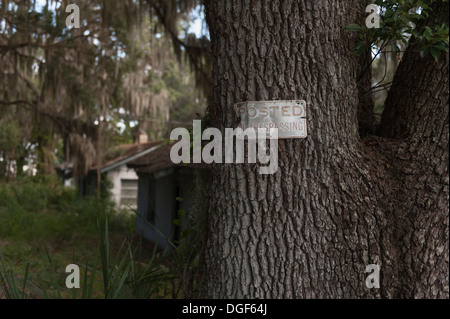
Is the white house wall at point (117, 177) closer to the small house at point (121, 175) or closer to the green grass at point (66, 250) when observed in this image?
the small house at point (121, 175)

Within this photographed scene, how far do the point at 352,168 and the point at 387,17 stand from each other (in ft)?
3.06

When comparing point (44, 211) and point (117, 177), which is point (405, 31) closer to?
point (44, 211)

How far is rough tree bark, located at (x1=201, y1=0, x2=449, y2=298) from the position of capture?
254 cm

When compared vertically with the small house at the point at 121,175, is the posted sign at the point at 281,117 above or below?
above

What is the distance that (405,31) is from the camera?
272 cm

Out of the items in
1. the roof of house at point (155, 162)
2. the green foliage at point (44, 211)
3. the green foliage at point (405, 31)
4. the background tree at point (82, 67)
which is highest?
the background tree at point (82, 67)

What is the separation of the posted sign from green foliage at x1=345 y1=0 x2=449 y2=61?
53cm

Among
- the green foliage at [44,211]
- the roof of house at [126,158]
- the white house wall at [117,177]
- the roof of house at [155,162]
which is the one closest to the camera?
the roof of house at [155,162]

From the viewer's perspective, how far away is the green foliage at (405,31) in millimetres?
2547

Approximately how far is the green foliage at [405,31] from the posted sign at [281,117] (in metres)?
0.53

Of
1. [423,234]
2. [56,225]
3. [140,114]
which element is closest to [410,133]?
[423,234]

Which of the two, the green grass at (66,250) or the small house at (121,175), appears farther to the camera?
the small house at (121,175)

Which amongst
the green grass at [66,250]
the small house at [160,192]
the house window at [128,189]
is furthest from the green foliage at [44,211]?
the house window at [128,189]

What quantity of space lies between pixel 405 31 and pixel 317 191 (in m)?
1.11
